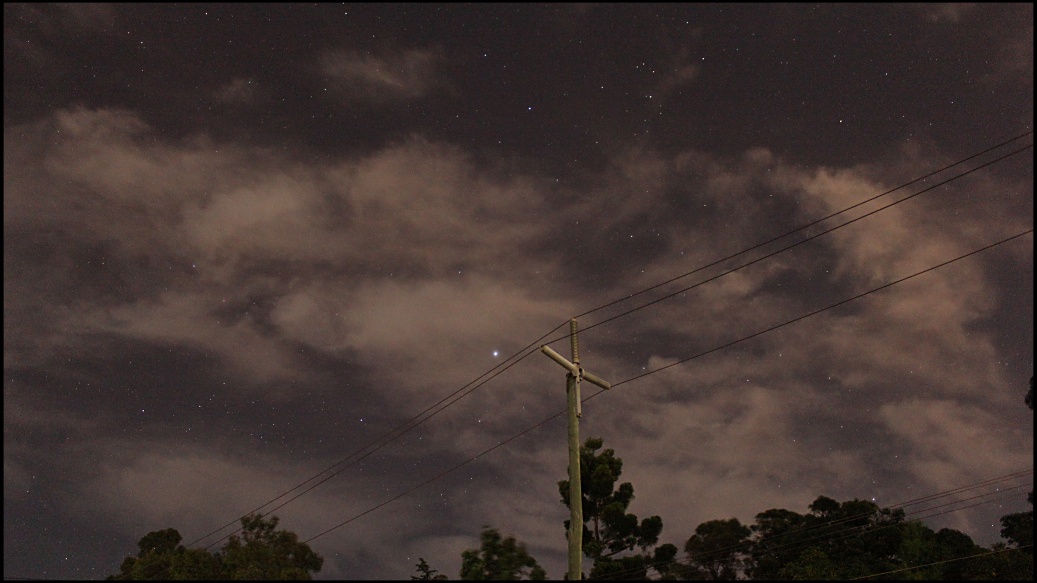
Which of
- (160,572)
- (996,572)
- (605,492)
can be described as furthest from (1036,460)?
(996,572)

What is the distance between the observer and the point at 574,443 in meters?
20.1

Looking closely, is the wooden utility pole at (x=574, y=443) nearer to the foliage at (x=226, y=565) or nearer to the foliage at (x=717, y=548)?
the foliage at (x=226, y=565)

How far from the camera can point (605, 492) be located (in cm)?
4847

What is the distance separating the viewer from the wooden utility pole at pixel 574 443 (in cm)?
1866

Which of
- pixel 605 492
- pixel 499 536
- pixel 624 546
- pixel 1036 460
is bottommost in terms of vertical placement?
pixel 499 536

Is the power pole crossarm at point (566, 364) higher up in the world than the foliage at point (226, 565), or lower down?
higher up

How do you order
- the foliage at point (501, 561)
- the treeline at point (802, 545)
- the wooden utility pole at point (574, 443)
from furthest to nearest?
1. the treeline at point (802, 545)
2. the wooden utility pole at point (574, 443)
3. the foliage at point (501, 561)

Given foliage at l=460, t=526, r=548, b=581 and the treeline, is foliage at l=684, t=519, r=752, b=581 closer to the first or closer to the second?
the treeline

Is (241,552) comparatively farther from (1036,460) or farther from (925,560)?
(925,560)

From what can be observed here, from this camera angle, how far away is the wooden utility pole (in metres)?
18.7

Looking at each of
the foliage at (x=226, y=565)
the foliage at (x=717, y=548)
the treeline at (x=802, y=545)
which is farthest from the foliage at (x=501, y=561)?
the foliage at (x=717, y=548)

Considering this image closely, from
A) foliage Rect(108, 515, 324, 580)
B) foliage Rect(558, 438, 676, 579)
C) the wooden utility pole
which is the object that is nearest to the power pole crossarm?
the wooden utility pole

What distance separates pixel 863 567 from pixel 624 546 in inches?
806

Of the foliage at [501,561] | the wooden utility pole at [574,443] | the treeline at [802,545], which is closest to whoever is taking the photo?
the foliage at [501,561]
